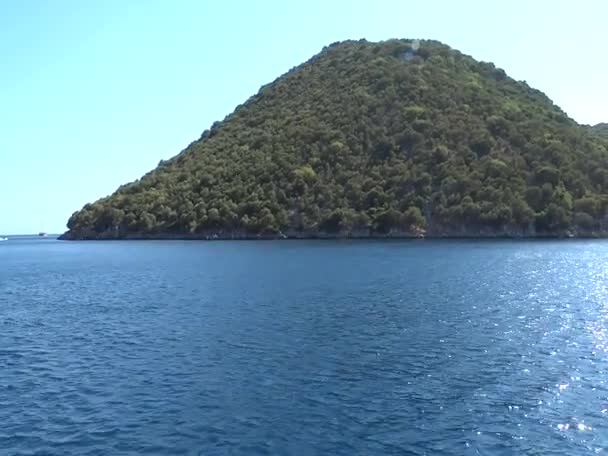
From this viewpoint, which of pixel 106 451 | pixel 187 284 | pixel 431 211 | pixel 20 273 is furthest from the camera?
pixel 431 211

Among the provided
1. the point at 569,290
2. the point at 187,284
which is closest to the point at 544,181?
the point at 569,290

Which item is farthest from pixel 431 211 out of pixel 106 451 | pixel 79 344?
pixel 106 451

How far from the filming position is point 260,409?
2241cm

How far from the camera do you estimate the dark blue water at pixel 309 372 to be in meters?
19.4

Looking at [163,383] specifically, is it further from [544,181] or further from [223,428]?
[544,181]

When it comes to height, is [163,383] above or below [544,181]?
below

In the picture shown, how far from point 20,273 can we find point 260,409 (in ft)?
266

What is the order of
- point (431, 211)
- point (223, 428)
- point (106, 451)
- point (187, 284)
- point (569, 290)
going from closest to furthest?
point (106, 451) < point (223, 428) < point (569, 290) < point (187, 284) < point (431, 211)

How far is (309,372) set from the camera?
27469 mm

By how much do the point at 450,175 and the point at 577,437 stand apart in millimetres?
173734

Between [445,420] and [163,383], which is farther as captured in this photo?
[163,383]

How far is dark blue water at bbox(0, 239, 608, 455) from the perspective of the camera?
19.4 meters

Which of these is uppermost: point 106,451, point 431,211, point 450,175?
point 450,175

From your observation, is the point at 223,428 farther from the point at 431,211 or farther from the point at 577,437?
the point at 431,211
